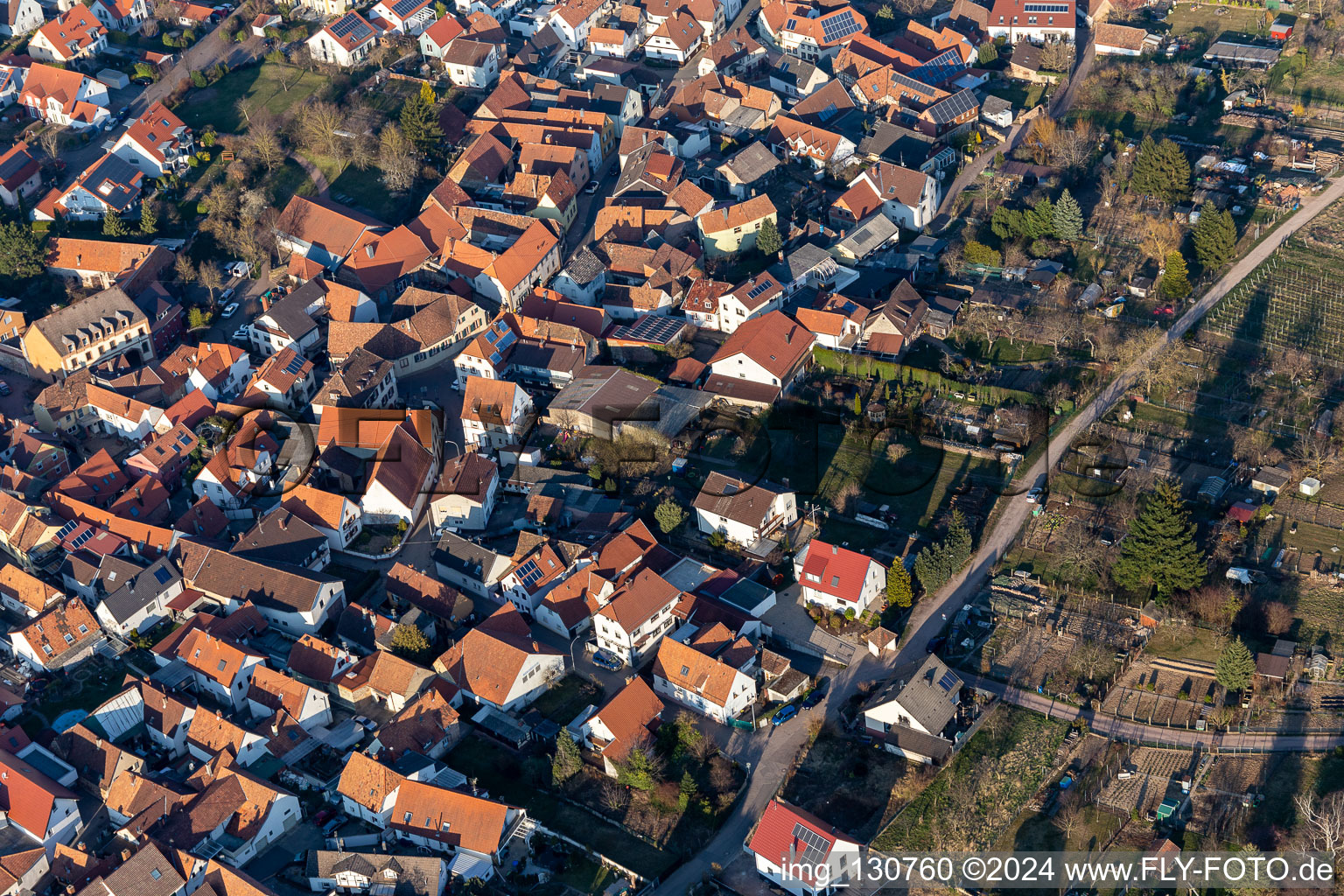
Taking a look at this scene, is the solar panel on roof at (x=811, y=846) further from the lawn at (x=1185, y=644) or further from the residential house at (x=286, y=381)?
the residential house at (x=286, y=381)

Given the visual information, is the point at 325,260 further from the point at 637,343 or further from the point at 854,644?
the point at 854,644

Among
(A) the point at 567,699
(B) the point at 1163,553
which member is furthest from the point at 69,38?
(B) the point at 1163,553

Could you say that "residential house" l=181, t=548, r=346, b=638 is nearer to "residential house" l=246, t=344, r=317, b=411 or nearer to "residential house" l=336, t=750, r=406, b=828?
"residential house" l=336, t=750, r=406, b=828

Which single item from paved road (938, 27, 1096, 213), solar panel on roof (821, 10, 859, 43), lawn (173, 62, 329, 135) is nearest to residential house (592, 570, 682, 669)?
paved road (938, 27, 1096, 213)

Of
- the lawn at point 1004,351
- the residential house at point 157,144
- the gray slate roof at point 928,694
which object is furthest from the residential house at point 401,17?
the gray slate roof at point 928,694

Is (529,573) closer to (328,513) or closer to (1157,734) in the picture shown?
(328,513)
